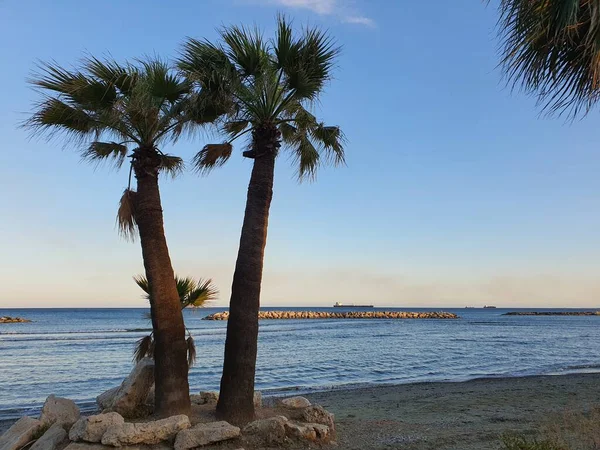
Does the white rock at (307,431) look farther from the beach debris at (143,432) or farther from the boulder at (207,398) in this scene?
the boulder at (207,398)

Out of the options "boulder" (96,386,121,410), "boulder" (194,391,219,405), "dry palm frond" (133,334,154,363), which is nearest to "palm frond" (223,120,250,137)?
"dry palm frond" (133,334,154,363)

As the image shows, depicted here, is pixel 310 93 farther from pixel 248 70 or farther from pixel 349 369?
pixel 349 369

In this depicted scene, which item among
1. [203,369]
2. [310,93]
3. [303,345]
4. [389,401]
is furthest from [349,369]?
[310,93]

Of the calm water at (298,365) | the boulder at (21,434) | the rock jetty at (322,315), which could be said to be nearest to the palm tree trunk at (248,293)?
the boulder at (21,434)

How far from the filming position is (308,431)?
8195 millimetres

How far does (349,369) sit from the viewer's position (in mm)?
25641

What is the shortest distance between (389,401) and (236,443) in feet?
26.2

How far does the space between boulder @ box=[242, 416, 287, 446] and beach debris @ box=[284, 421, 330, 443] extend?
0.13 meters

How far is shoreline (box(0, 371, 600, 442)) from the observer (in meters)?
9.98

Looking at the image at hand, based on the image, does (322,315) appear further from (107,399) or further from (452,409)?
(107,399)

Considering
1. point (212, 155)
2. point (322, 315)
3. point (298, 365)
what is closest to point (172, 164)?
point (212, 155)

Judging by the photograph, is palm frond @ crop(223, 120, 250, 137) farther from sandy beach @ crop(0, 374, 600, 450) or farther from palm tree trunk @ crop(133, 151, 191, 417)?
sandy beach @ crop(0, 374, 600, 450)

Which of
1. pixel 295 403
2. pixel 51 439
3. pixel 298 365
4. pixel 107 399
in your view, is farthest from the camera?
pixel 298 365

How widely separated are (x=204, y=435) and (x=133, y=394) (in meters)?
1.84
